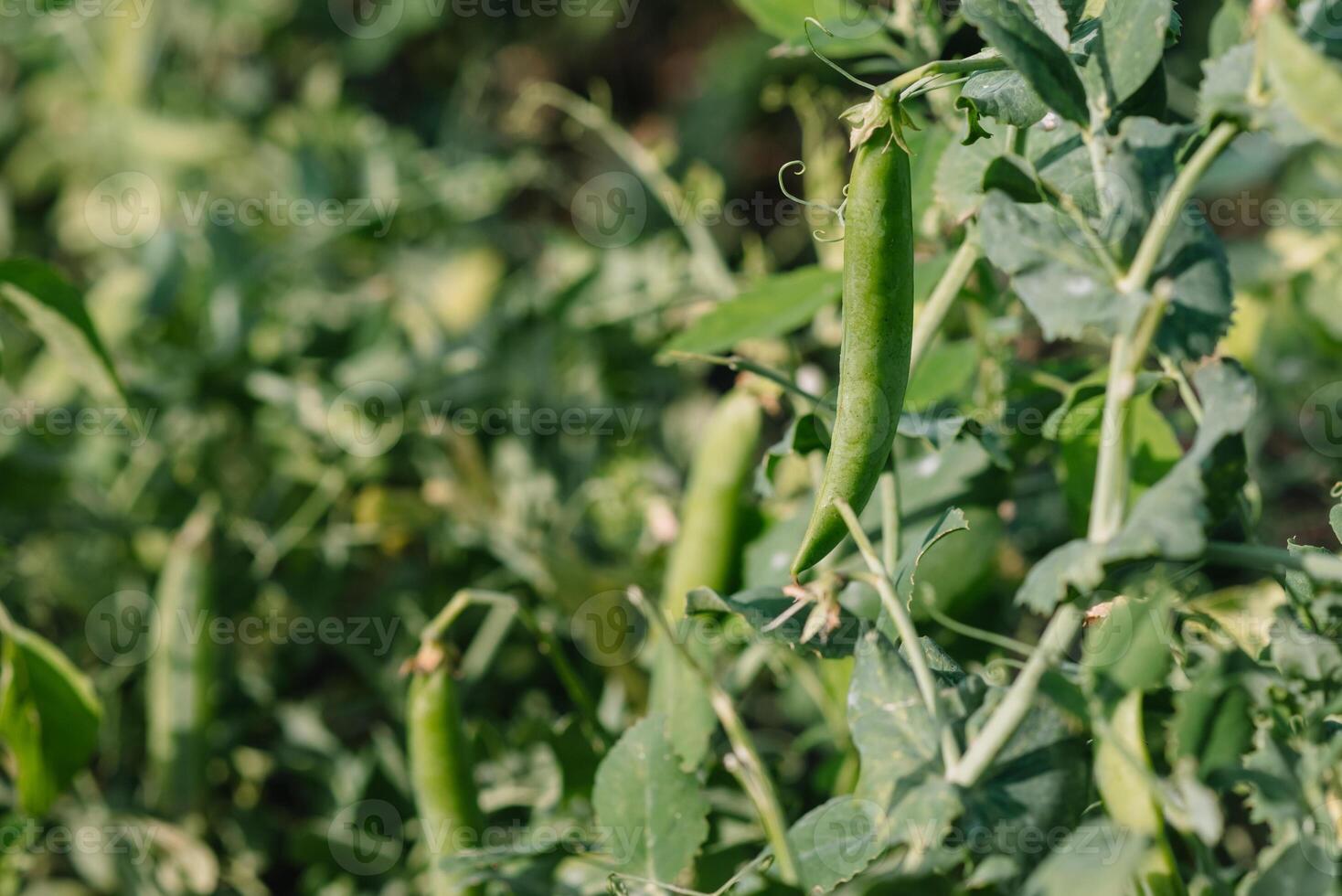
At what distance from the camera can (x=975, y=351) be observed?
66cm

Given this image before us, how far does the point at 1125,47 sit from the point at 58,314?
0.56 meters

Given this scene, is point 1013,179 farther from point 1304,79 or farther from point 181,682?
point 181,682

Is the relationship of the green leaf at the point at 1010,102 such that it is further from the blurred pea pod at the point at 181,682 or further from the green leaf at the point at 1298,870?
the blurred pea pod at the point at 181,682

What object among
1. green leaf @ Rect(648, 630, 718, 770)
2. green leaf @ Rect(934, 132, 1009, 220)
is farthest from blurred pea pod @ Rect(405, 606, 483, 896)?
green leaf @ Rect(934, 132, 1009, 220)

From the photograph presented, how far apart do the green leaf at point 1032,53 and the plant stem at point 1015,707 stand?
16 cm

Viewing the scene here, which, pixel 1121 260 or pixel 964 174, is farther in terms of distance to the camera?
pixel 964 174

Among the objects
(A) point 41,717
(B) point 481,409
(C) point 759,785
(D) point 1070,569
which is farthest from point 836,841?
(B) point 481,409

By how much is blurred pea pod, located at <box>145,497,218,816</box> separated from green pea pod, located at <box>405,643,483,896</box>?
1.04 ft

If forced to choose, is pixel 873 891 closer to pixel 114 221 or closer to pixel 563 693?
pixel 563 693

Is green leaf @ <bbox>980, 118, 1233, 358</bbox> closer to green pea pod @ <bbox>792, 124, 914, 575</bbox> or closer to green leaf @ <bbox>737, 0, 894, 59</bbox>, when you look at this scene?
green pea pod @ <bbox>792, 124, 914, 575</bbox>

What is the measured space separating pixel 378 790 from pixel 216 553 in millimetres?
244

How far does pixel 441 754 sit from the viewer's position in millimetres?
611

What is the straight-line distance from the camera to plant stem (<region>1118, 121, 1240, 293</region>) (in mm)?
372

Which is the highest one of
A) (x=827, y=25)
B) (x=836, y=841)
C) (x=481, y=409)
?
(x=827, y=25)
